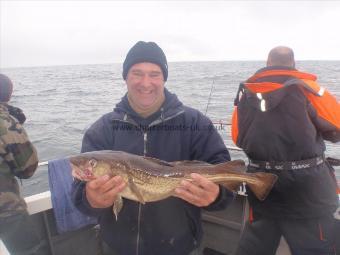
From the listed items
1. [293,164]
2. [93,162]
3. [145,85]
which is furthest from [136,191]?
[293,164]

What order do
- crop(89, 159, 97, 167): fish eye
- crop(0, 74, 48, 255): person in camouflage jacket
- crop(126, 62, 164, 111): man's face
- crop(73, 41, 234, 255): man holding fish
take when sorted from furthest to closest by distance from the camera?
crop(0, 74, 48, 255): person in camouflage jacket < crop(126, 62, 164, 111): man's face < crop(73, 41, 234, 255): man holding fish < crop(89, 159, 97, 167): fish eye

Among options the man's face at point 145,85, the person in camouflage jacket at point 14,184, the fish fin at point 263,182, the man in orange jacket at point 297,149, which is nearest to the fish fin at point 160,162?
the man's face at point 145,85

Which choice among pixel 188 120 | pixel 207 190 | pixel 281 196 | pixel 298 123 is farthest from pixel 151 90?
pixel 281 196

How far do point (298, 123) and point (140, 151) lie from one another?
1.59 meters

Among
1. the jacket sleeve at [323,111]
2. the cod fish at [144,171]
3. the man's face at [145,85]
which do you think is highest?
the man's face at [145,85]

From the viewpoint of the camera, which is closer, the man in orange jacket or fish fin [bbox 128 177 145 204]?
fish fin [bbox 128 177 145 204]

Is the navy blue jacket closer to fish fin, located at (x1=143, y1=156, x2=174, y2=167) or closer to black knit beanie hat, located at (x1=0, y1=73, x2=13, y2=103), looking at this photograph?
fish fin, located at (x1=143, y1=156, x2=174, y2=167)

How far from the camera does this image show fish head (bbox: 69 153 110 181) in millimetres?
2834

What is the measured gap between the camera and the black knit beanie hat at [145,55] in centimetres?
317

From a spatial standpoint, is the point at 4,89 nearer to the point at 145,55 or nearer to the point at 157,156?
the point at 145,55

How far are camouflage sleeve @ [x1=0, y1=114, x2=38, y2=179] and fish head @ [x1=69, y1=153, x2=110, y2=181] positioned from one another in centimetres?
164

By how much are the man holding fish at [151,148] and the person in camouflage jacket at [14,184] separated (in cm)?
143

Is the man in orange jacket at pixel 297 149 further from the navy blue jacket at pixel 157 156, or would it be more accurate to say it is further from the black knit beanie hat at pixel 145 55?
the black knit beanie hat at pixel 145 55

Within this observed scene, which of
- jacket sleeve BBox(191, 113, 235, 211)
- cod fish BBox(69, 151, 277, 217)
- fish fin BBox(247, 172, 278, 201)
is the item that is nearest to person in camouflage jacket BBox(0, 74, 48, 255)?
cod fish BBox(69, 151, 277, 217)
